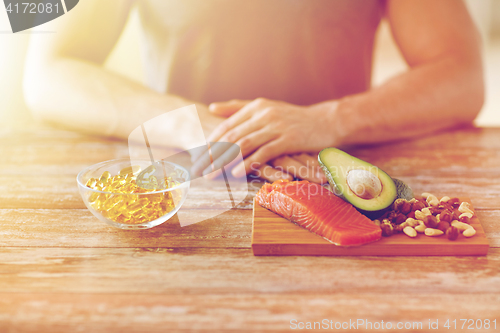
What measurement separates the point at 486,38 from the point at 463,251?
823cm

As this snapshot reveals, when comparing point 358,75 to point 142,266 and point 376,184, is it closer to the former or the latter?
point 376,184

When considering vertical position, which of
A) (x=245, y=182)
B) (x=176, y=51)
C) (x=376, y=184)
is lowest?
(x=245, y=182)

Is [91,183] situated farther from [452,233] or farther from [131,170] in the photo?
[452,233]

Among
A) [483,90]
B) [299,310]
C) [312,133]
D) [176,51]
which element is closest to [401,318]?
[299,310]

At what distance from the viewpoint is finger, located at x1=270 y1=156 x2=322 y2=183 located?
3.64ft

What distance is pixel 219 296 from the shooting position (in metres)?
0.64

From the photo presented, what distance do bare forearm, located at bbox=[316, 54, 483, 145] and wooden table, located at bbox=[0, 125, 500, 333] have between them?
414mm

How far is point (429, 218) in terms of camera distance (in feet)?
2.61

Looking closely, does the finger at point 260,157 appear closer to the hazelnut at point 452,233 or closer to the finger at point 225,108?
the finger at point 225,108

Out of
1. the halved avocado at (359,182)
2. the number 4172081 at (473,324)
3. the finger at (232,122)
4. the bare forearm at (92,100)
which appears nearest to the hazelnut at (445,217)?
the halved avocado at (359,182)

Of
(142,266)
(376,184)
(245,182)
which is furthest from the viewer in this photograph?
(245,182)

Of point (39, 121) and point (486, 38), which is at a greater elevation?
point (39, 121)

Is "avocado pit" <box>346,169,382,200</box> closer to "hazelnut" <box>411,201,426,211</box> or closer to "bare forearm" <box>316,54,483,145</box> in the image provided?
"hazelnut" <box>411,201,426,211</box>

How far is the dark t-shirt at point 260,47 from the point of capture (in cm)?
161
